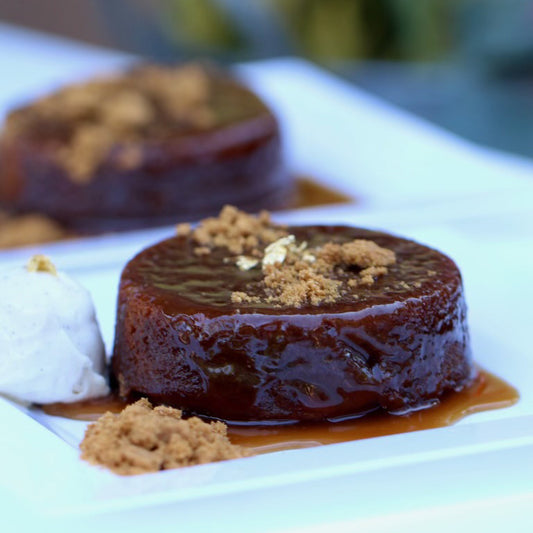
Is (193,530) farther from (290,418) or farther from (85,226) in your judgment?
(85,226)

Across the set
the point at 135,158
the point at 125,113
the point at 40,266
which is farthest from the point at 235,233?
the point at 125,113

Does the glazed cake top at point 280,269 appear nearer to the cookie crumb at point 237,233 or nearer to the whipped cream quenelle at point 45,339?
the cookie crumb at point 237,233

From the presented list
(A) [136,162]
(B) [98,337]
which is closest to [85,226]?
(A) [136,162]

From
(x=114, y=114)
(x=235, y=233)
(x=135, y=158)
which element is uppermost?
(x=235, y=233)

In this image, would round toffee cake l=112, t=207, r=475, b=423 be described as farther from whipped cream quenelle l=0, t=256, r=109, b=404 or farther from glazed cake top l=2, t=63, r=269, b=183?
glazed cake top l=2, t=63, r=269, b=183

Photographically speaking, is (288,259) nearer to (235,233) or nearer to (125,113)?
(235,233)
